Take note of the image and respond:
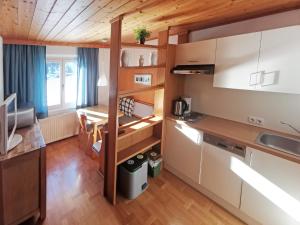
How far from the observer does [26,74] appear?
11.5ft

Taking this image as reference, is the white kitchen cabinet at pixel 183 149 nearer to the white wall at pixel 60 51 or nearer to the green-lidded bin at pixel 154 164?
the green-lidded bin at pixel 154 164

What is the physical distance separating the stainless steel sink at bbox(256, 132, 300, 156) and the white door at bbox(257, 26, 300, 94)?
0.55 m

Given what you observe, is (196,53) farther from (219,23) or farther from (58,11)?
(58,11)

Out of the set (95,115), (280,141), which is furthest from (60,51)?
(280,141)

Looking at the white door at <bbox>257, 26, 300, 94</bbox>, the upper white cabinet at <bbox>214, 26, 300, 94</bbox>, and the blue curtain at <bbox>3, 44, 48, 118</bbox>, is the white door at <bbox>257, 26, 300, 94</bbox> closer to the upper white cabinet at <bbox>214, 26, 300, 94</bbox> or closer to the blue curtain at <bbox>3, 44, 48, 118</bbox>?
the upper white cabinet at <bbox>214, 26, 300, 94</bbox>

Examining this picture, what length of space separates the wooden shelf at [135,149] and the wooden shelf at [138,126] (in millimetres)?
272

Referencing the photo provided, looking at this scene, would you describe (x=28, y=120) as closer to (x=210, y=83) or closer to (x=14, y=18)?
(x=14, y=18)

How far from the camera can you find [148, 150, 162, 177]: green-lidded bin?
282 centimetres

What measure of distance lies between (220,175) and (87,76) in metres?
3.46

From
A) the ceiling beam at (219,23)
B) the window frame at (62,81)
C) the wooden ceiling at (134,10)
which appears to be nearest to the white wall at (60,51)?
the window frame at (62,81)

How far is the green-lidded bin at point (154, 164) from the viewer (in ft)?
9.25

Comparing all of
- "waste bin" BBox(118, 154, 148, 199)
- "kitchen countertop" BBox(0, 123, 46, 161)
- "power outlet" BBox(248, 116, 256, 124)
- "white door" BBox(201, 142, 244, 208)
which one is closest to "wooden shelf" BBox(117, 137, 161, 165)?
"waste bin" BBox(118, 154, 148, 199)

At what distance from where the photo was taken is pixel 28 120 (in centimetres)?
228

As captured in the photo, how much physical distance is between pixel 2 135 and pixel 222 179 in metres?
2.30
